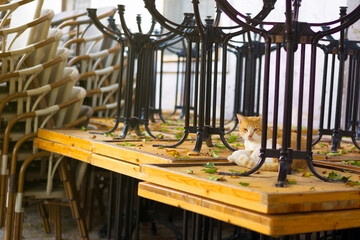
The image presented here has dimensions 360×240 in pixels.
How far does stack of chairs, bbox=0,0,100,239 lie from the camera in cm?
306

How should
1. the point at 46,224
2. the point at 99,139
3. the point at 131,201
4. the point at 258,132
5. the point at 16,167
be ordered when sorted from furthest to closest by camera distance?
the point at 46,224
the point at 16,167
the point at 131,201
the point at 99,139
the point at 258,132

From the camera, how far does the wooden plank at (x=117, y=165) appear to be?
2.07m

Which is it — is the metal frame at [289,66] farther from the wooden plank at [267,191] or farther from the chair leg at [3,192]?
the chair leg at [3,192]

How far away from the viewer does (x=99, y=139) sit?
257cm

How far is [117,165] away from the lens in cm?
222

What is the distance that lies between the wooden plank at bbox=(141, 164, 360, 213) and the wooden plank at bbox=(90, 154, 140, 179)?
1.55 feet

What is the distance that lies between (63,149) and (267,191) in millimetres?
1765

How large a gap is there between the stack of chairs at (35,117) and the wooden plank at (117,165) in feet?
2.42

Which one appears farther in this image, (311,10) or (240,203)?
(311,10)

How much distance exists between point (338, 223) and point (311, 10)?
0.65 metres

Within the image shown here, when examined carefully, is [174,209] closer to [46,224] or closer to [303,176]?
[46,224]

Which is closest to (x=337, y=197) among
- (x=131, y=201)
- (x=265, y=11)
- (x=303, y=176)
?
(x=303, y=176)

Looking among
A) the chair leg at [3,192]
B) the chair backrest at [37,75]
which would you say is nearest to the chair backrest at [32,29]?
the chair backrest at [37,75]

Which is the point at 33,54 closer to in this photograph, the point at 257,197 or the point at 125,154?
the point at 125,154
